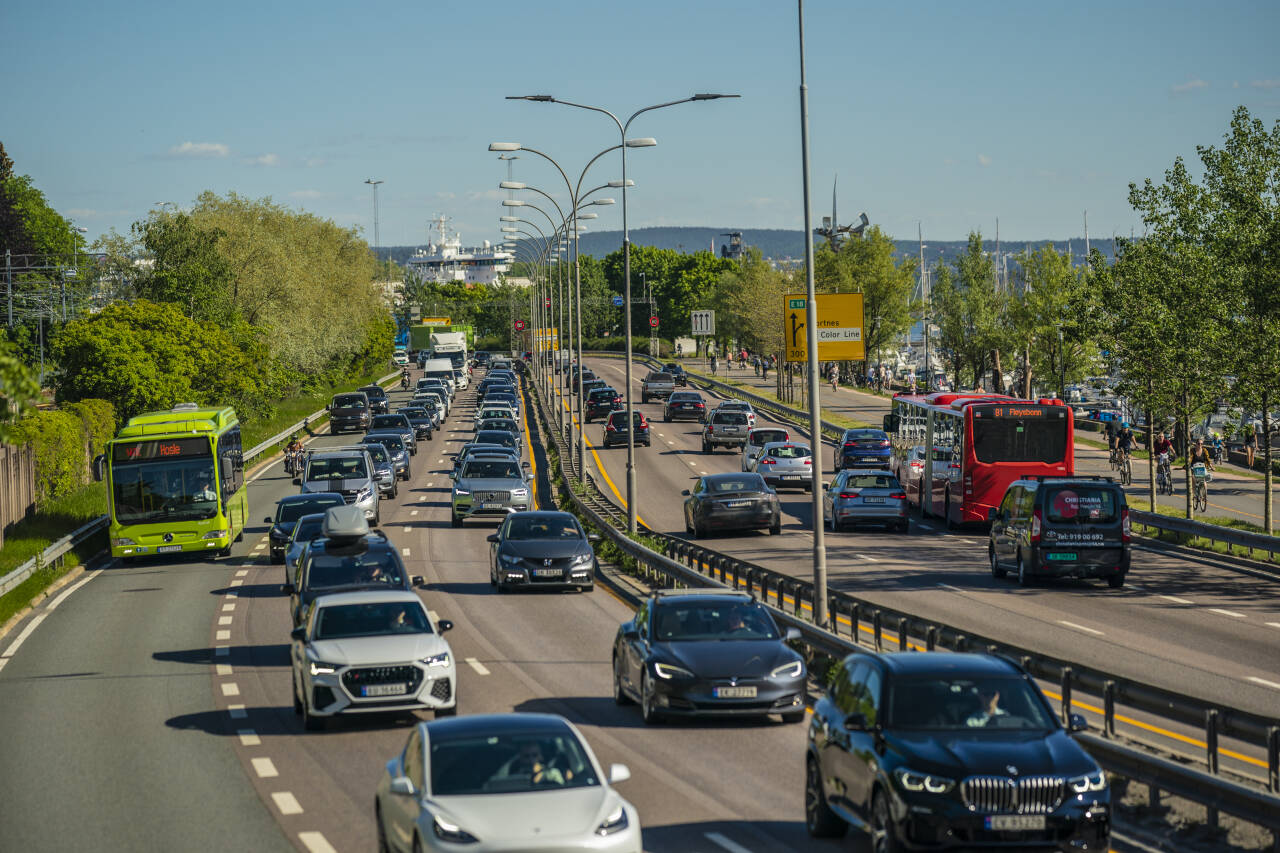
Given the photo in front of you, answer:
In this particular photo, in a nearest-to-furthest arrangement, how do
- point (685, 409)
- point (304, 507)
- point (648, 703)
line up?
1. point (648, 703)
2. point (304, 507)
3. point (685, 409)

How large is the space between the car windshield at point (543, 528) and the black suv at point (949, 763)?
58.8ft

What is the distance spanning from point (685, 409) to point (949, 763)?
72164 millimetres

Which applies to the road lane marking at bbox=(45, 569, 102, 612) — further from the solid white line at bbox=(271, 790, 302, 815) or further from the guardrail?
the solid white line at bbox=(271, 790, 302, 815)

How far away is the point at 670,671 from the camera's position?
17.3m

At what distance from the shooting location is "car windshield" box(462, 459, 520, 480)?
4384 cm

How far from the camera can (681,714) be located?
676 inches

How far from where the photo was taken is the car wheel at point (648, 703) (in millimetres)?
17281

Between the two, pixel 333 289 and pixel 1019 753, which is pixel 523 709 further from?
pixel 333 289

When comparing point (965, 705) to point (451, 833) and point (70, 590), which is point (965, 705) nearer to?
point (451, 833)

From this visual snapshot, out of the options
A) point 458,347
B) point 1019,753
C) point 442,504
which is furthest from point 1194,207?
point 458,347

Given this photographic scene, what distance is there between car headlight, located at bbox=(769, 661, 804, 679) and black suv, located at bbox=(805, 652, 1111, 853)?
424 centimetres

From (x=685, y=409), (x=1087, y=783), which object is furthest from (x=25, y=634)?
(x=685, y=409)

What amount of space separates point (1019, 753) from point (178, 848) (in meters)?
6.70

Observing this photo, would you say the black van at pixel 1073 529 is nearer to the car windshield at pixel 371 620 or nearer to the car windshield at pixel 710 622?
the car windshield at pixel 710 622
